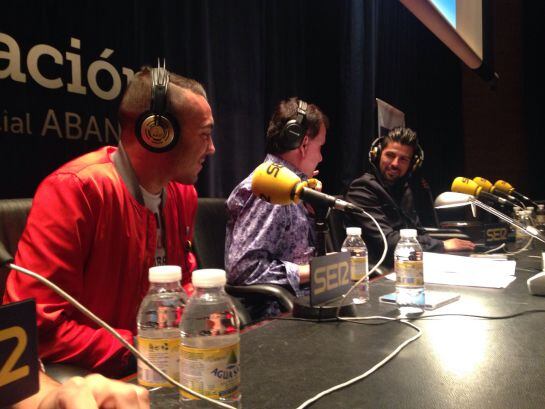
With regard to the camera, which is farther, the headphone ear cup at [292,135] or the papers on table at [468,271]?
the headphone ear cup at [292,135]

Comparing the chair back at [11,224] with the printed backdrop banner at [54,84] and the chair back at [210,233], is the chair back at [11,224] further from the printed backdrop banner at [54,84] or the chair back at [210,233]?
the chair back at [210,233]

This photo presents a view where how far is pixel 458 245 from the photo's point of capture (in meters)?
2.25

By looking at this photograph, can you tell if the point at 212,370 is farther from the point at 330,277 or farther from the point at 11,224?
the point at 11,224

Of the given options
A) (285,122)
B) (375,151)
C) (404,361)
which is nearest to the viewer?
(404,361)

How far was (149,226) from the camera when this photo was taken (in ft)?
4.08

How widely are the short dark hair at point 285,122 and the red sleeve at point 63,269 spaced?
0.92m

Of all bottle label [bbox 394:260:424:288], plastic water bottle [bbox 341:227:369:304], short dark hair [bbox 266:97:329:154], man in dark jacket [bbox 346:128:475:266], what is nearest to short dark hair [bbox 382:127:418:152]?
man in dark jacket [bbox 346:128:475:266]

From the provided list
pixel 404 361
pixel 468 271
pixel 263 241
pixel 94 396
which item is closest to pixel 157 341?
pixel 94 396

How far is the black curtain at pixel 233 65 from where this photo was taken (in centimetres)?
152

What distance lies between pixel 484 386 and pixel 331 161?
2.57 m

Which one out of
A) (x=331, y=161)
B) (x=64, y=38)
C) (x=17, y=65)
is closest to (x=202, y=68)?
(x=64, y=38)

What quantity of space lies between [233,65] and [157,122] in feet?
4.24

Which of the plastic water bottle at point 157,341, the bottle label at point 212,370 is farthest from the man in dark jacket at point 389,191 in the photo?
the bottle label at point 212,370

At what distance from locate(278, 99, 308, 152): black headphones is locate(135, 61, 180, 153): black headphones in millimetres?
652
